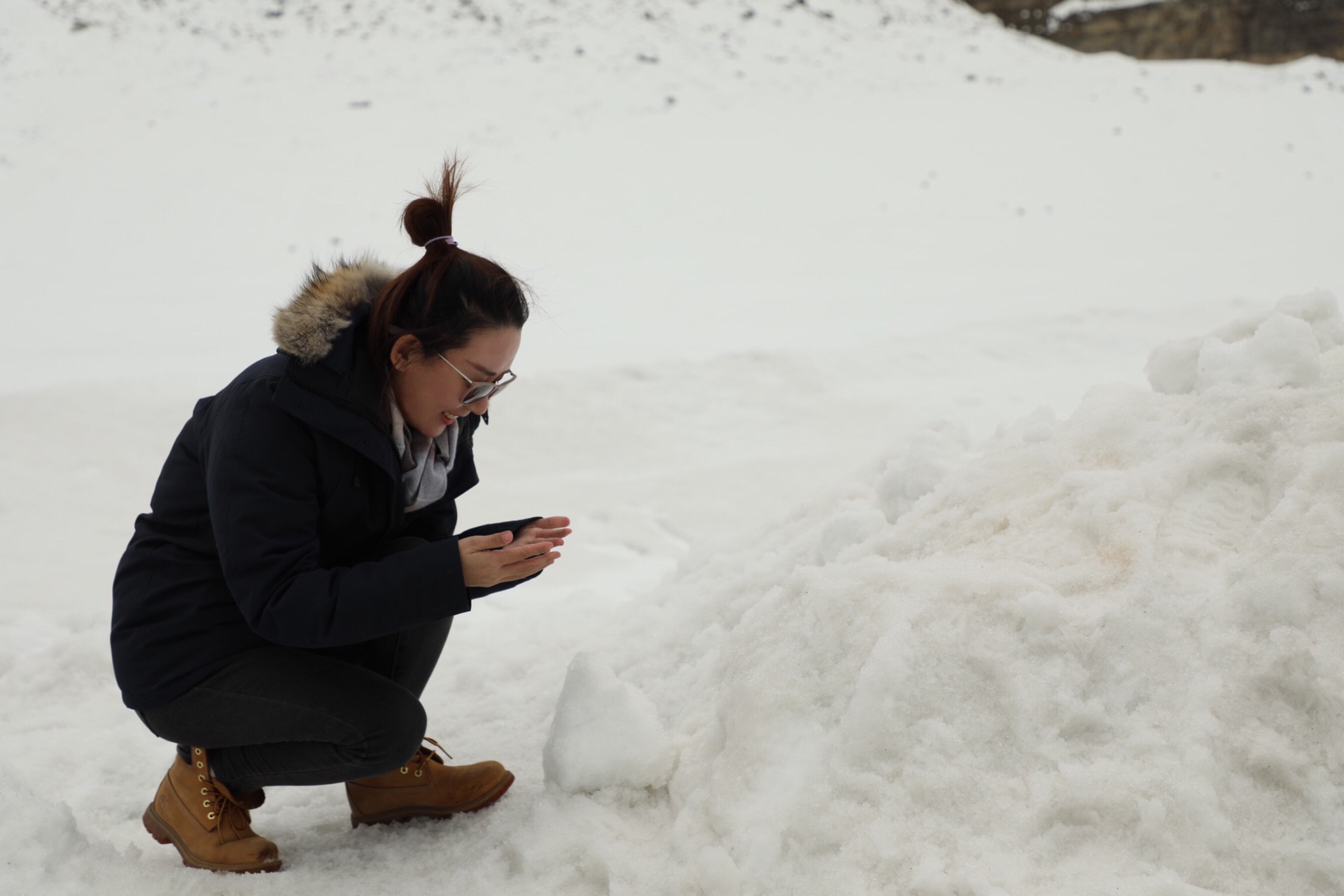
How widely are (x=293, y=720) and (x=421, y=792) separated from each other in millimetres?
342

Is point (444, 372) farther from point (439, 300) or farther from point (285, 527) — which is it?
point (285, 527)

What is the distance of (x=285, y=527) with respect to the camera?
148cm

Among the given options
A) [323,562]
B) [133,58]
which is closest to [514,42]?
[133,58]

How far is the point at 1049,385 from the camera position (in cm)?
498

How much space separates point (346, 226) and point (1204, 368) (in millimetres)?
6900

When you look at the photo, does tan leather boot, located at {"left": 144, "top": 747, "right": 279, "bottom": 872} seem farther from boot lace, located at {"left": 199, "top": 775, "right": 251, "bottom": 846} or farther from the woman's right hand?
the woman's right hand

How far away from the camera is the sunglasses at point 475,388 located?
156 cm

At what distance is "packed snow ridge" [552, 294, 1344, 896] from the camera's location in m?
1.35

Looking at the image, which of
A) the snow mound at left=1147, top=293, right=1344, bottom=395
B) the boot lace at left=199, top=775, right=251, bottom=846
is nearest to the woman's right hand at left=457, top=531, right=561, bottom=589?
the boot lace at left=199, top=775, right=251, bottom=846

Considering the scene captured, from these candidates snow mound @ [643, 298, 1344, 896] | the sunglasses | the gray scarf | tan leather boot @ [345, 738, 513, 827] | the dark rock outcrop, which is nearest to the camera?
snow mound @ [643, 298, 1344, 896]

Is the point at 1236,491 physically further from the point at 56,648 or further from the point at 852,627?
the point at 56,648

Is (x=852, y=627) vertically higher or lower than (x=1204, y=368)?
lower

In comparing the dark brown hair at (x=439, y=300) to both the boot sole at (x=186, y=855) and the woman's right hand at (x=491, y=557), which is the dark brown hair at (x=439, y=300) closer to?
the woman's right hand at (x=491, y=557)

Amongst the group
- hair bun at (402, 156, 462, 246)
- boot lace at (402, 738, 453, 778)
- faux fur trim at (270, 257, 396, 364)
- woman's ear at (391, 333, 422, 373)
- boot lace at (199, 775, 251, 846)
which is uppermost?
hair bun at (402, 156, 462, 246)
